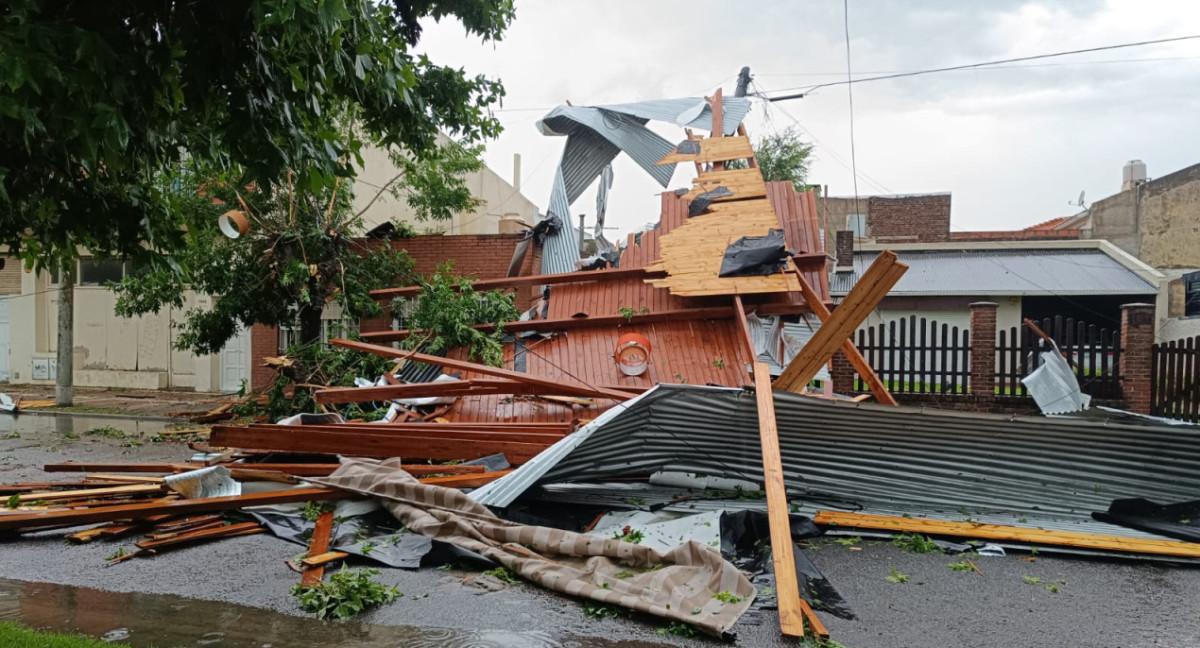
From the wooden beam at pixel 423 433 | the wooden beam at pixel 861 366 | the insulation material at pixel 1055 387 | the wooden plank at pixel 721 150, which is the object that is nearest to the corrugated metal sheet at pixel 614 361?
the wooden beam at pixel 861 366

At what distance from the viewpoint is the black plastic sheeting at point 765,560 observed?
4.31 m

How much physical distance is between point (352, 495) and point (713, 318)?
5.36 meters

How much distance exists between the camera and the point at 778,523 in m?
4.40

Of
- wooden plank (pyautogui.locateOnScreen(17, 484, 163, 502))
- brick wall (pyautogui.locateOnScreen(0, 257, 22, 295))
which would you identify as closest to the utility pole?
wooden plank (pyautogui.locateOnScreen(17, 484, 163, 502))

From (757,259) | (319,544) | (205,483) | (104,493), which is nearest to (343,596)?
(319,544)

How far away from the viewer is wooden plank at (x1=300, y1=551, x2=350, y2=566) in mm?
4852

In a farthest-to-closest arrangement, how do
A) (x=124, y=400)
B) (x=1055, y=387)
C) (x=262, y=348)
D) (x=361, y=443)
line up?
(x=124, y=400) → (x=262, y=348) → (x=1055, y=387) → (x=361, y=443)

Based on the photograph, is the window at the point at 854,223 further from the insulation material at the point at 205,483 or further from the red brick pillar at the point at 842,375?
the insulation material at the point at 205,483

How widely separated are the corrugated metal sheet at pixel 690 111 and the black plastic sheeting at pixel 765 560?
894 cm

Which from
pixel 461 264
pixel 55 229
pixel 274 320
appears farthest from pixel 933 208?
pixel 55 229

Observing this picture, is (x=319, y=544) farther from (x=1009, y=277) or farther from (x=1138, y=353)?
(x=1009, y=277)

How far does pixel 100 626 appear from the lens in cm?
407

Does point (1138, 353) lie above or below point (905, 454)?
above

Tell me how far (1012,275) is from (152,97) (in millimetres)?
22240
